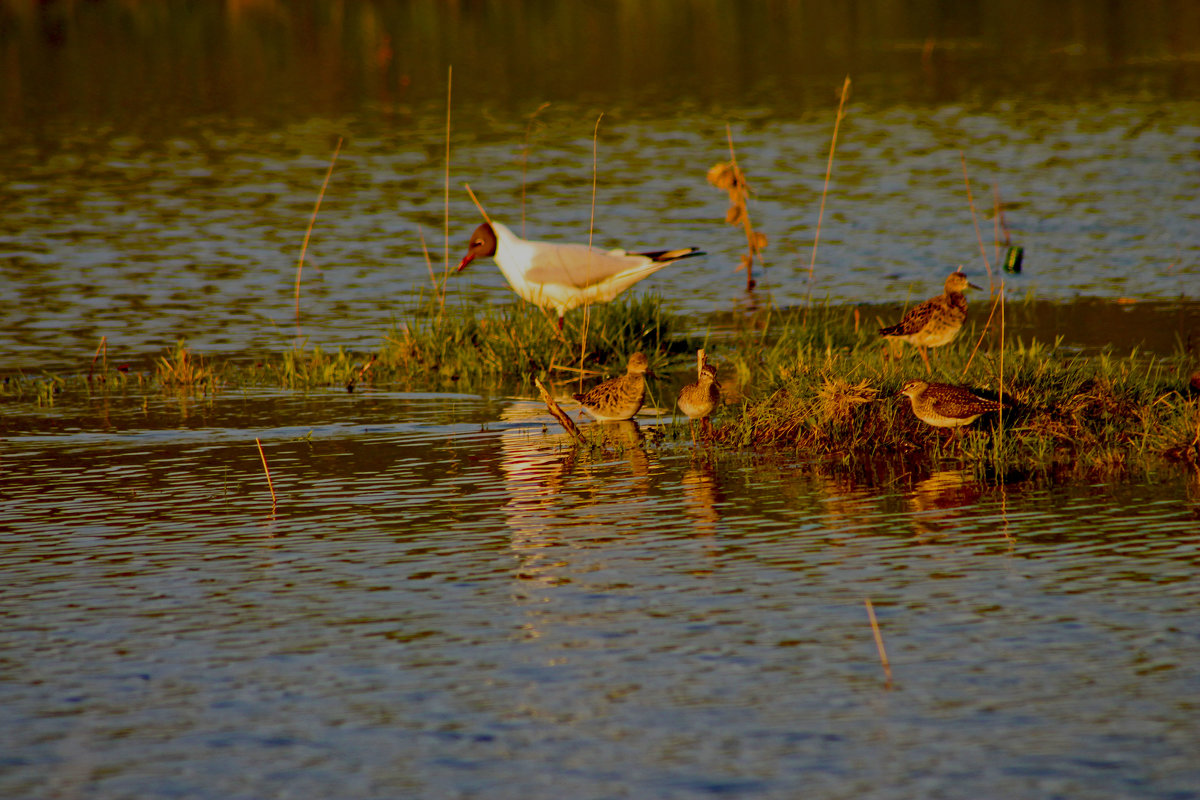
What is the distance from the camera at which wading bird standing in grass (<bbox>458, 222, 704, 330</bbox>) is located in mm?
13828

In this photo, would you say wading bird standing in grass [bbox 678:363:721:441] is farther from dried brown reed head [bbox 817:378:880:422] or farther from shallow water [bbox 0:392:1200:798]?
dried brown reed head [bbox 817:378:880:422]

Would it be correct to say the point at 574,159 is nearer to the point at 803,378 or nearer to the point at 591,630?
the point at 803,378

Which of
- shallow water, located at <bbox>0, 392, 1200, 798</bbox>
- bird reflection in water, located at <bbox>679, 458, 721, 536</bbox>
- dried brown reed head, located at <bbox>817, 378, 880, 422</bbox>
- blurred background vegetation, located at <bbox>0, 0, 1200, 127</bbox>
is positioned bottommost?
shallow water, located at <bbox>0, 392, 1200, 798</bbox>

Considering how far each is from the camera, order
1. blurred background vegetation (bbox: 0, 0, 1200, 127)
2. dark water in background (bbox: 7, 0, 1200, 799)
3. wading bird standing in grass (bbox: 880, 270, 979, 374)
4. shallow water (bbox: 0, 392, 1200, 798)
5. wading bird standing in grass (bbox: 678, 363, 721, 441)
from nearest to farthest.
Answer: shallow water (bbox: 0, 392, 1200, 798), dark water in background (bbox: 7, 0, 1200, 799), wading bird standing in grass (bbox: 678, 363, 721, 441), wading bird standing in grass (bbox: 880, 270, 979, 374), blurred background vegetation (bbox: 0, 0, 1200, 127)

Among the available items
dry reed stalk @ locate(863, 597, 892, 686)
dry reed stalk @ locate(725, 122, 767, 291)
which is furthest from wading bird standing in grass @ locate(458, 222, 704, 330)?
dry reed stalk @ locate(863, 597, 892, 686)

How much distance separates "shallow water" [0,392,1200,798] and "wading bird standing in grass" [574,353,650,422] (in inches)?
31.5

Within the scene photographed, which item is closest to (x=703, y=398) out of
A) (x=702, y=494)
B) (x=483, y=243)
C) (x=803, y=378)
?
(x=803, y=378)

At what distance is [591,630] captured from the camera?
6734 mm

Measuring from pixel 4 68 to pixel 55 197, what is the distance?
22.4 metres

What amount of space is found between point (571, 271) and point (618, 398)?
317cm

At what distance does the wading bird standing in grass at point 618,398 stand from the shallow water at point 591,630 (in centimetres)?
80

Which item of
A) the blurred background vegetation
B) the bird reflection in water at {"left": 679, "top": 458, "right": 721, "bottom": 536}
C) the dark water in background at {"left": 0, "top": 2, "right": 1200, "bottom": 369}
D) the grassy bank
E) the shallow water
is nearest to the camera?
the shallow water

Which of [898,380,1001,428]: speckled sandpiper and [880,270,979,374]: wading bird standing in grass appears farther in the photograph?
[880,270,979,374]: wading bird standing in grass

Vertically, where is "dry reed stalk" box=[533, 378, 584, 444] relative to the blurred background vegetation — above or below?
below
